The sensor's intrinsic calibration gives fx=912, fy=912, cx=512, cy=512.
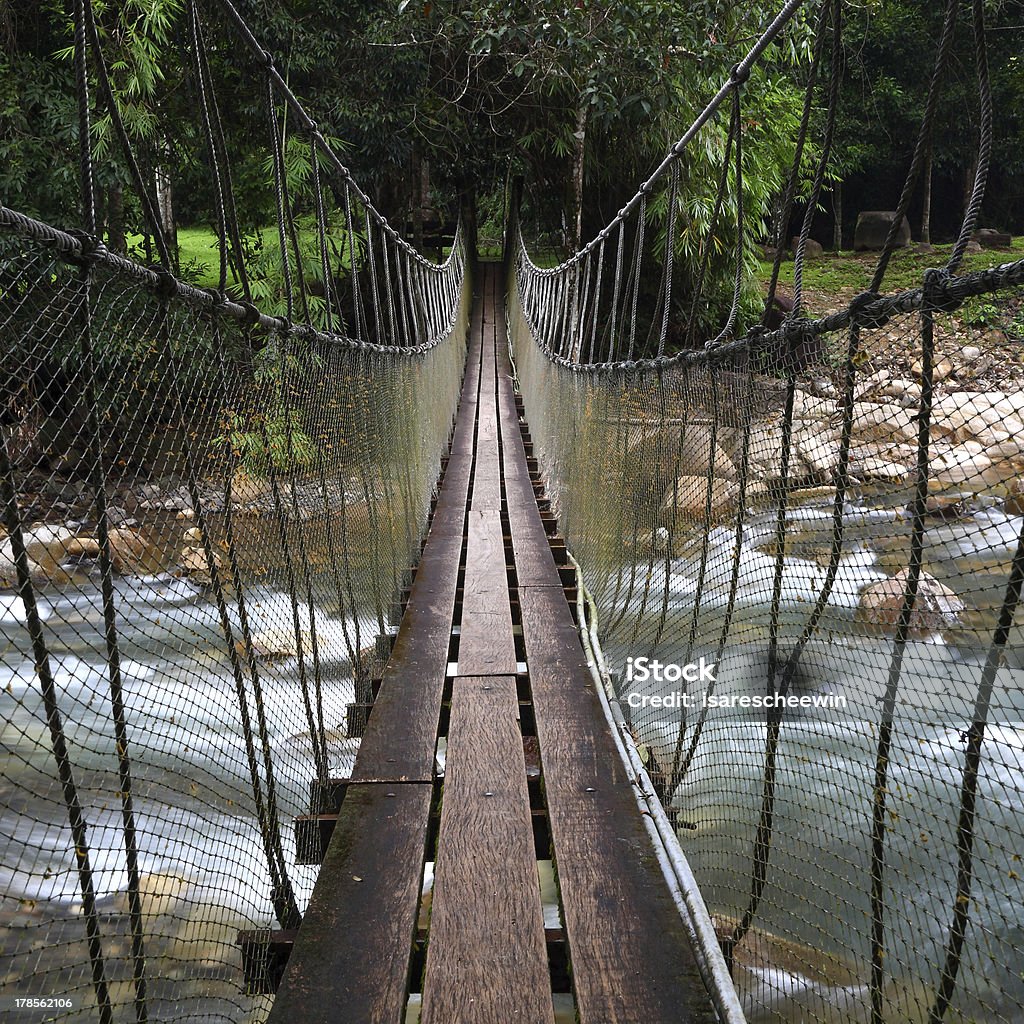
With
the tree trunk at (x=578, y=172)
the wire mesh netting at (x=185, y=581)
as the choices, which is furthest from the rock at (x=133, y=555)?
the tree trunk at (x=578, y=172)

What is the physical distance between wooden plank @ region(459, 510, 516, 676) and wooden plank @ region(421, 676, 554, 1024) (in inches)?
12.1

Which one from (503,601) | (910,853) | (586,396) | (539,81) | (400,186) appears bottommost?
(910,853)

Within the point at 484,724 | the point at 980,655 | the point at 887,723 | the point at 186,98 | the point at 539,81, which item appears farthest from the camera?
the point at 539,81

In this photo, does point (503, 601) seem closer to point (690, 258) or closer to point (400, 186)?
point (690, 258)

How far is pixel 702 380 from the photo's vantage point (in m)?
1.72

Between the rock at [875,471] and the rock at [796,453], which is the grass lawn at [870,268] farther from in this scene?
the rock at [796,453]

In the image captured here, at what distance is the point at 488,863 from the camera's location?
3.97 ft

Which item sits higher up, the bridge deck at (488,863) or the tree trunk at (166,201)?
the tree trunk at (166,201)

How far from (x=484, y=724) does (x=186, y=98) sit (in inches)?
226

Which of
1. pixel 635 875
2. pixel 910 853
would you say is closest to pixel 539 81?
pixel 910 853

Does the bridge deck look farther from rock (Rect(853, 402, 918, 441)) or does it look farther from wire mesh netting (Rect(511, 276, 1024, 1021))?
rock (Rect(853, 402, 918, 441))

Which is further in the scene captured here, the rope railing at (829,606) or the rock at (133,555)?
the rock at (133,555)

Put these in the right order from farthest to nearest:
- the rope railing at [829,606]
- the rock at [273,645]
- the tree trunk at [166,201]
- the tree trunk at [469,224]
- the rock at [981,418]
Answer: the tree trunk at [469,224], the tree trunk at [166,201], the rock at [273,645], the rope railing at [829,606], the rock at [981,418]

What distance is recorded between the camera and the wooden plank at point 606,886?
965mm
